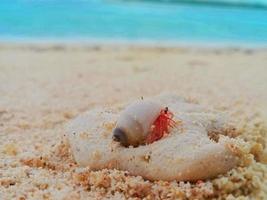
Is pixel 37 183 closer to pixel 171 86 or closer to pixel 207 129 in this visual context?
pixel 207 129

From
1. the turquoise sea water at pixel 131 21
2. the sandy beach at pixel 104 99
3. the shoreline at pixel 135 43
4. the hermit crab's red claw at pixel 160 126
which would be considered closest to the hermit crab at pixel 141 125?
the hermit crab's red claw at pixel 160 126

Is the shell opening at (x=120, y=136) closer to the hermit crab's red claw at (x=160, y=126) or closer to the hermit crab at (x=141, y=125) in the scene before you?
the hermit crab at (x=141, y=125)

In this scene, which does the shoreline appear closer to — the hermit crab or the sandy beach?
the sandy beach

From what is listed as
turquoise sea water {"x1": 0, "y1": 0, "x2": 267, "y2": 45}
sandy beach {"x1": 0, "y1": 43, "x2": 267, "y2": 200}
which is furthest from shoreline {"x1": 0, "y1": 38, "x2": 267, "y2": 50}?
sandy beach {"x1": 0, "y1": 43, "x2": 267, "y2": 200}

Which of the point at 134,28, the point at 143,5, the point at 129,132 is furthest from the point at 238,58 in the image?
the point at 143,5

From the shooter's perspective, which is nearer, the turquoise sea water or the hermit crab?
the hermit crab

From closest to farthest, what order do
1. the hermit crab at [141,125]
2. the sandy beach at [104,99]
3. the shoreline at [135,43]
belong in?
1. the sandy beach at [104,99]
2. the hermit crab at [141,125]
3. the shoreline at [135,43]
